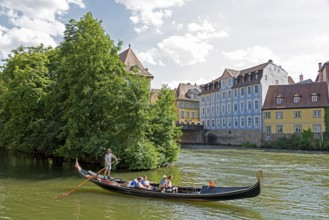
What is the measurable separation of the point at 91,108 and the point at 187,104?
2265 inches

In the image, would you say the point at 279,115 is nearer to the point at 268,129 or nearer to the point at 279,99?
the point at 279,99

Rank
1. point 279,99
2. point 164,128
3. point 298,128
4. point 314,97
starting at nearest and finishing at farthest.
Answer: point 164,128 < point 314,97 < point 298,128 < point 279,99

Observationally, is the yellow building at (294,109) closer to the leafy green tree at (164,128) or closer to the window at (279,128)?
the window at (279,128)

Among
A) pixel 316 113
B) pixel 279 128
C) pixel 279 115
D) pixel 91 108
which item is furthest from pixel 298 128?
pixel 91 108

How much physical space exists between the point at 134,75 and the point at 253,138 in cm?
3616

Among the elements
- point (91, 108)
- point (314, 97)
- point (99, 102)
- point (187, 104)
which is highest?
point (187, 104)

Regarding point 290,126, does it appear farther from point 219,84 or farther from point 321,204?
point 321,204

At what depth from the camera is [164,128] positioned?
2641cm

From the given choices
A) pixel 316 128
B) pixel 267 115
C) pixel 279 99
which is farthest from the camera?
pixel 267 115

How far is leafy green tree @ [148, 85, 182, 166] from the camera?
2600cm

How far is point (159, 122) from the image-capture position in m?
26.3

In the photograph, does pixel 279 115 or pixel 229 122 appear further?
pixel 229 122

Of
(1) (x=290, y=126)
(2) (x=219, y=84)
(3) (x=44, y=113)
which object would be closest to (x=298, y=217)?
(3) (x=44, y=113)

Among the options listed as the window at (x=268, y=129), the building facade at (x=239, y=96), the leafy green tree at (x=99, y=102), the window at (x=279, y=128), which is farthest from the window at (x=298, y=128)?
the leafy green tree at (x=99, y=102)
